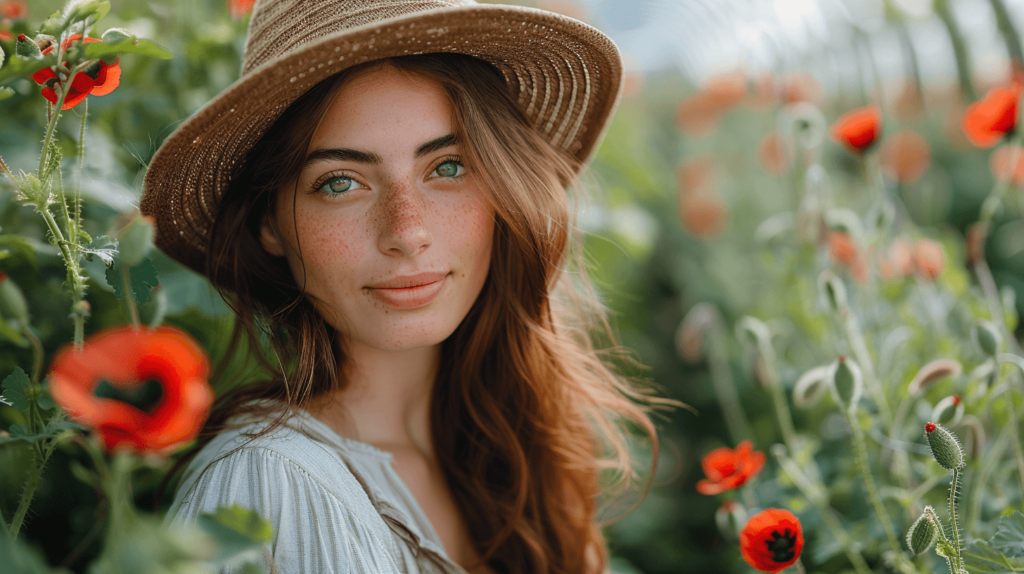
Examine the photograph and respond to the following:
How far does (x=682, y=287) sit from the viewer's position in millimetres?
2338

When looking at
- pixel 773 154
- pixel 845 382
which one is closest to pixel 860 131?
pixel 845 382

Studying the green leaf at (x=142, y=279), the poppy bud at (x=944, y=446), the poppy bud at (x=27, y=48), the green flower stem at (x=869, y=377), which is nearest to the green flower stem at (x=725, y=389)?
the green flower stem at (x=869, y=377)

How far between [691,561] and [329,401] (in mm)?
1185

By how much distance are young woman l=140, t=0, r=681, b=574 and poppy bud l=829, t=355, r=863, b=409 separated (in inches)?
13.4

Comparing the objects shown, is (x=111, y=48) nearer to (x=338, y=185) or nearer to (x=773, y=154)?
(x=338, y=185)

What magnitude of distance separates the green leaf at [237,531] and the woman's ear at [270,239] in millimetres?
594

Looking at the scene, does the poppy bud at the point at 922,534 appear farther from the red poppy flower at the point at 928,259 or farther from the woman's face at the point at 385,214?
the red poppy flower at the point at 928,259

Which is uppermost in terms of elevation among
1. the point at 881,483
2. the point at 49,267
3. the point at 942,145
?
the point at 49,267

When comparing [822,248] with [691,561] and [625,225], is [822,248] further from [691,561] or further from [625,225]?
[691,561]

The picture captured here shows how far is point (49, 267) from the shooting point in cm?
107

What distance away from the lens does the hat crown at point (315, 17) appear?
0.79 meters

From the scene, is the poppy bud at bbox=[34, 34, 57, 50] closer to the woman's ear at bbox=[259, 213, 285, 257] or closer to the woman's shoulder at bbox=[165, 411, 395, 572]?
the woman's ear at bbox=[259, 213, 285, 257]

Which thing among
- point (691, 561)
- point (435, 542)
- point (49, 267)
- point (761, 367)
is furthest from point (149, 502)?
point (691, 561)

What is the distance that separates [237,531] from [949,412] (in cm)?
82
